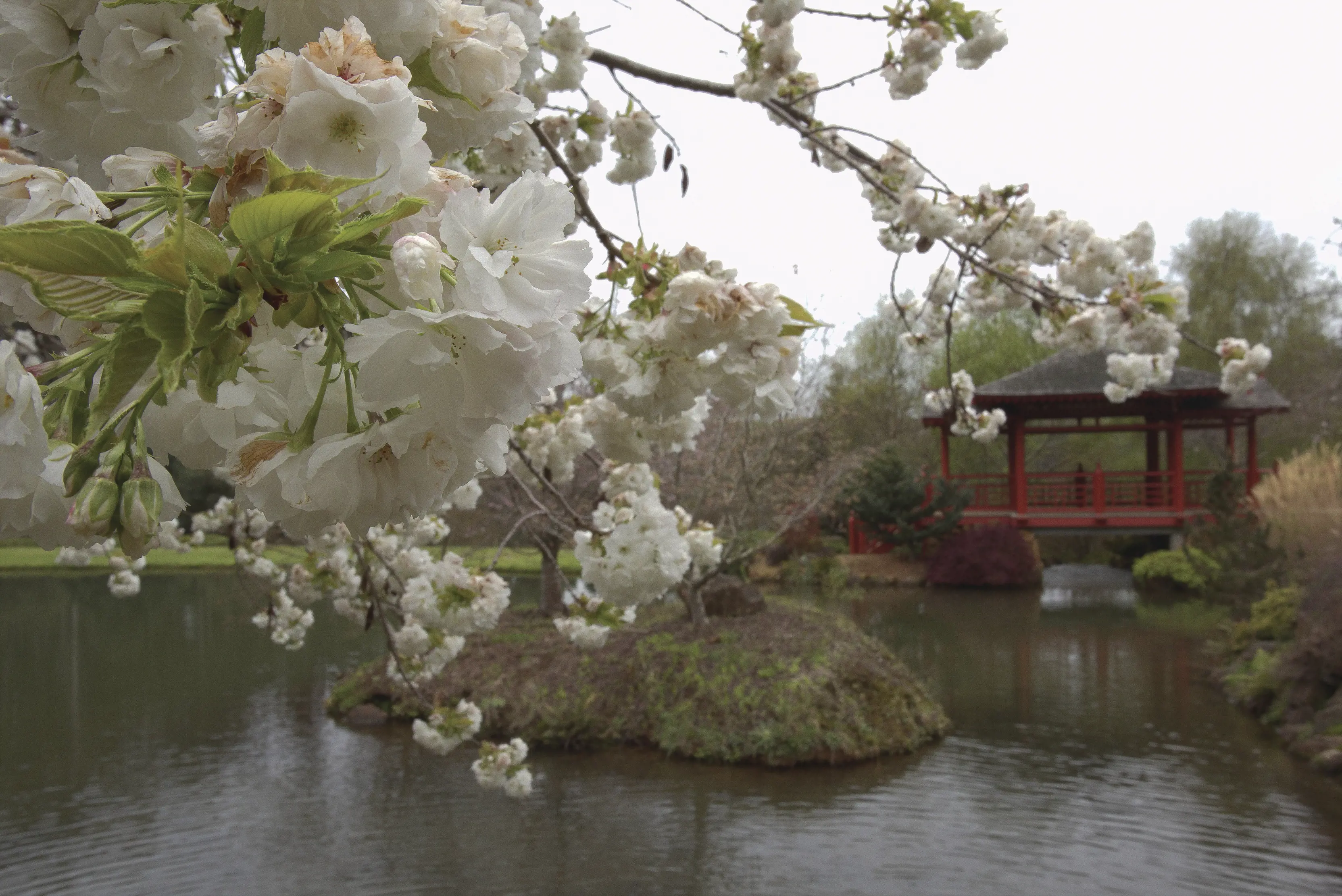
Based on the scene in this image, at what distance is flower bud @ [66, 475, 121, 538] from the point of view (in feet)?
1.49

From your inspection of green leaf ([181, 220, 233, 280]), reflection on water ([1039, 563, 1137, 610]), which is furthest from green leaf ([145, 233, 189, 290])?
reflection on water ([1039, 563, 1137, 610])

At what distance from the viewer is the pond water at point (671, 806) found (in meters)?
4.00

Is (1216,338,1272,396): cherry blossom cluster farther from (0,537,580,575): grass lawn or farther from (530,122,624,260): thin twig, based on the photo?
(0,537,580,575): grass lawn

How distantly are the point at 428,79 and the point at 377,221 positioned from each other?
0.22 m

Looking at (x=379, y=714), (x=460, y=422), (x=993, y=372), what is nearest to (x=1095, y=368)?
(x=993, y=372)

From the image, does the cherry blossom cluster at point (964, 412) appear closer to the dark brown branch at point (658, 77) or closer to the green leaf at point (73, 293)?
the dark brown branch at point (658, 77)

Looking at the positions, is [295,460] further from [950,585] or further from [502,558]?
[502,558]

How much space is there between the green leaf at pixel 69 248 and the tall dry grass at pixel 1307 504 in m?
7.96

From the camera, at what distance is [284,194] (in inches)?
16.3

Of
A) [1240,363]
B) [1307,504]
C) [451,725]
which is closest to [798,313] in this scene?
[451,725]

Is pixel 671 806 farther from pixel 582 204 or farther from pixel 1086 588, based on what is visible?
pixel 1086 588

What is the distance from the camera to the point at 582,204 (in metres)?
1.65

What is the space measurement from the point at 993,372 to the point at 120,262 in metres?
20.3

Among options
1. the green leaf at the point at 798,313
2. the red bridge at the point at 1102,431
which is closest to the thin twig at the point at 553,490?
the green leaf at the point at 798,313
